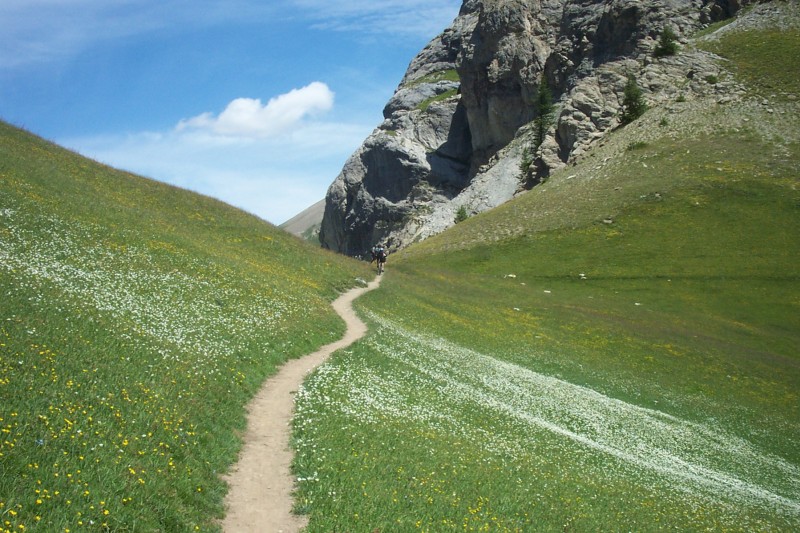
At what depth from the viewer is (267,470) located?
1445cm

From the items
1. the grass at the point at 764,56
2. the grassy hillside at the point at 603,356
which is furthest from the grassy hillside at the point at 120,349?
the grass at the point at 764,56

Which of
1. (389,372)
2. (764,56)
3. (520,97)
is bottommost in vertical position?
(389,372)

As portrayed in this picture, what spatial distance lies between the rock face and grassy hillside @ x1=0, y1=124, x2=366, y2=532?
102 m

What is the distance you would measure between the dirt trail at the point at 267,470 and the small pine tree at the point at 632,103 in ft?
378

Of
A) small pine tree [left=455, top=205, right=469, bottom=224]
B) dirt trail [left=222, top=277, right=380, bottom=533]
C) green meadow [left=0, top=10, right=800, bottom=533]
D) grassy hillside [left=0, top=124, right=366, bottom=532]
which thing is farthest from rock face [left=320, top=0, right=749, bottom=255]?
dirt trail [left=222, top=277, right=380, bottom=533]

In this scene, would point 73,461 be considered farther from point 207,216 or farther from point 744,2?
Answer: point 744,2

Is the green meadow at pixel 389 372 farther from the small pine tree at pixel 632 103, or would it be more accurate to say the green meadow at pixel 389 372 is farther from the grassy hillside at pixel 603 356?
the small pine tree at pixel 632 103

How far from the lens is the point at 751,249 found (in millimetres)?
73750

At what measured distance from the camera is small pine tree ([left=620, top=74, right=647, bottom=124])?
382 feet

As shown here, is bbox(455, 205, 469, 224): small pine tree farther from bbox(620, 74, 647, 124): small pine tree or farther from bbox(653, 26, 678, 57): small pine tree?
bbox(653, 26, 678, 57): small pine tree

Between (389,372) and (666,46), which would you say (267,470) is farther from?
(666,46)

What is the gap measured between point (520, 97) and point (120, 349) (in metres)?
169

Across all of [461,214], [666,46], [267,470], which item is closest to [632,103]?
[666,46]

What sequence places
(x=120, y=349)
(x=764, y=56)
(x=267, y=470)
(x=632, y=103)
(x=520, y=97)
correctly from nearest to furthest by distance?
(x=267, y=470), (x=120, y=349), (x=764, y=56), (x=632, y=103), (x=520, y=97)
